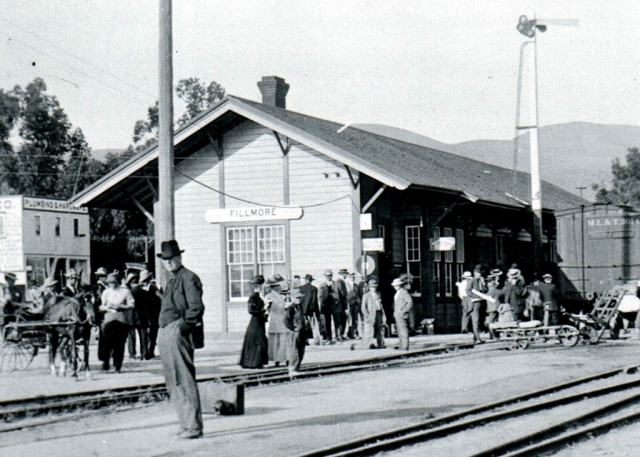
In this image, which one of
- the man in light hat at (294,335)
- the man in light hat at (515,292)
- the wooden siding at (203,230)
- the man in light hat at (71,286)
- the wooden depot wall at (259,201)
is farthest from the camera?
the wooden siding at (203,230)

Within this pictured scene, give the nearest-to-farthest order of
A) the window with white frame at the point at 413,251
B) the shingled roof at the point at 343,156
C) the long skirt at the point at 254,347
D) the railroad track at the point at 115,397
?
the railroad track at the point at 115,397 < the long skirt at the point at 254,347 < the shingled roof at the point at 343,156 < the window with white frame at the point at 413,251

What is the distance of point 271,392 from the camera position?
1336 cm

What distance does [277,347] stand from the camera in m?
16.4

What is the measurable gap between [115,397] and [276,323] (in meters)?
4.08

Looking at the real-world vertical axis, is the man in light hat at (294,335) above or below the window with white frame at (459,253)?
below

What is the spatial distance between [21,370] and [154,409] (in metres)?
5.46

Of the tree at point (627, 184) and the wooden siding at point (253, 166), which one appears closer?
the wooden siding at point (253, 166)

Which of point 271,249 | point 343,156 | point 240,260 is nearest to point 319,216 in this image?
point 271,249

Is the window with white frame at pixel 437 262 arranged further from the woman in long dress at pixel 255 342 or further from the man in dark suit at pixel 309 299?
the woman in long dress at pixel 255 342

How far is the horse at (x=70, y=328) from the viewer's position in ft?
47.7

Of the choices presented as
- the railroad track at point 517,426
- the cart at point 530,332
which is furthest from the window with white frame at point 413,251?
the railroad track at point 517,426

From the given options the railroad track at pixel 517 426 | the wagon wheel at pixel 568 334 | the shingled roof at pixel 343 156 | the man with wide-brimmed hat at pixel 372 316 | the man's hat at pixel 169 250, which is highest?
the shingled roof at pixel 343 156

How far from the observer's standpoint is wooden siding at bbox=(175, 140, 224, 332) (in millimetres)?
26578

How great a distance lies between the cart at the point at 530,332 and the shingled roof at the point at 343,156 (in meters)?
4.43
